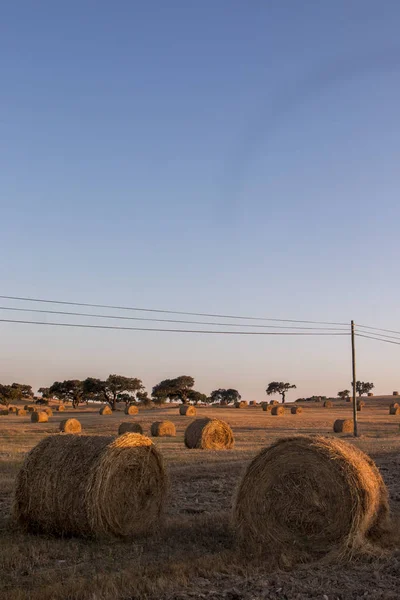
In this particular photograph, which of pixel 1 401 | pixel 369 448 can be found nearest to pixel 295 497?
pixel 369 448

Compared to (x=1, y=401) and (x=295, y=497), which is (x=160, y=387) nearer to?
(x=1, y=401)

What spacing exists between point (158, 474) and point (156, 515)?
0.65 m

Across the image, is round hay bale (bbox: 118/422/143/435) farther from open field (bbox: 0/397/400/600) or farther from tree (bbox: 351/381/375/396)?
tree (bbox: 351/381/375/396)

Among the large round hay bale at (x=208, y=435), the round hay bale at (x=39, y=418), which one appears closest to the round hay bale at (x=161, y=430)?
the large round hay bale at (x=208, y=435)

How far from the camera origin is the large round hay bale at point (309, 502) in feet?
29.0

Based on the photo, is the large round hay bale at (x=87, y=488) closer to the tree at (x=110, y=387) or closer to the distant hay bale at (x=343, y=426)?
the distant hay bale at (x=343, y=426)

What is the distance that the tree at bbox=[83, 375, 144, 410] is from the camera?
83875mm

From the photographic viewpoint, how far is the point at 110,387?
8544cm

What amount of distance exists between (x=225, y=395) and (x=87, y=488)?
10493cm

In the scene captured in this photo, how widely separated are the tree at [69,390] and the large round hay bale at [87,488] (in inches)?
3010

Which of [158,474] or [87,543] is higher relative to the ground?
[158,474]

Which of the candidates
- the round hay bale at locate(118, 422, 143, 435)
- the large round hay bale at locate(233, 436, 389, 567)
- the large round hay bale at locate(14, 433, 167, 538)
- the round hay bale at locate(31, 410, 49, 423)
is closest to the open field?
the large round hay bale at locate(14, 433, 167, 538)

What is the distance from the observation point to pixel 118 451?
1027cm

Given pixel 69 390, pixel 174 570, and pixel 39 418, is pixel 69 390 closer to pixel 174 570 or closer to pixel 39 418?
pixel 39 418
